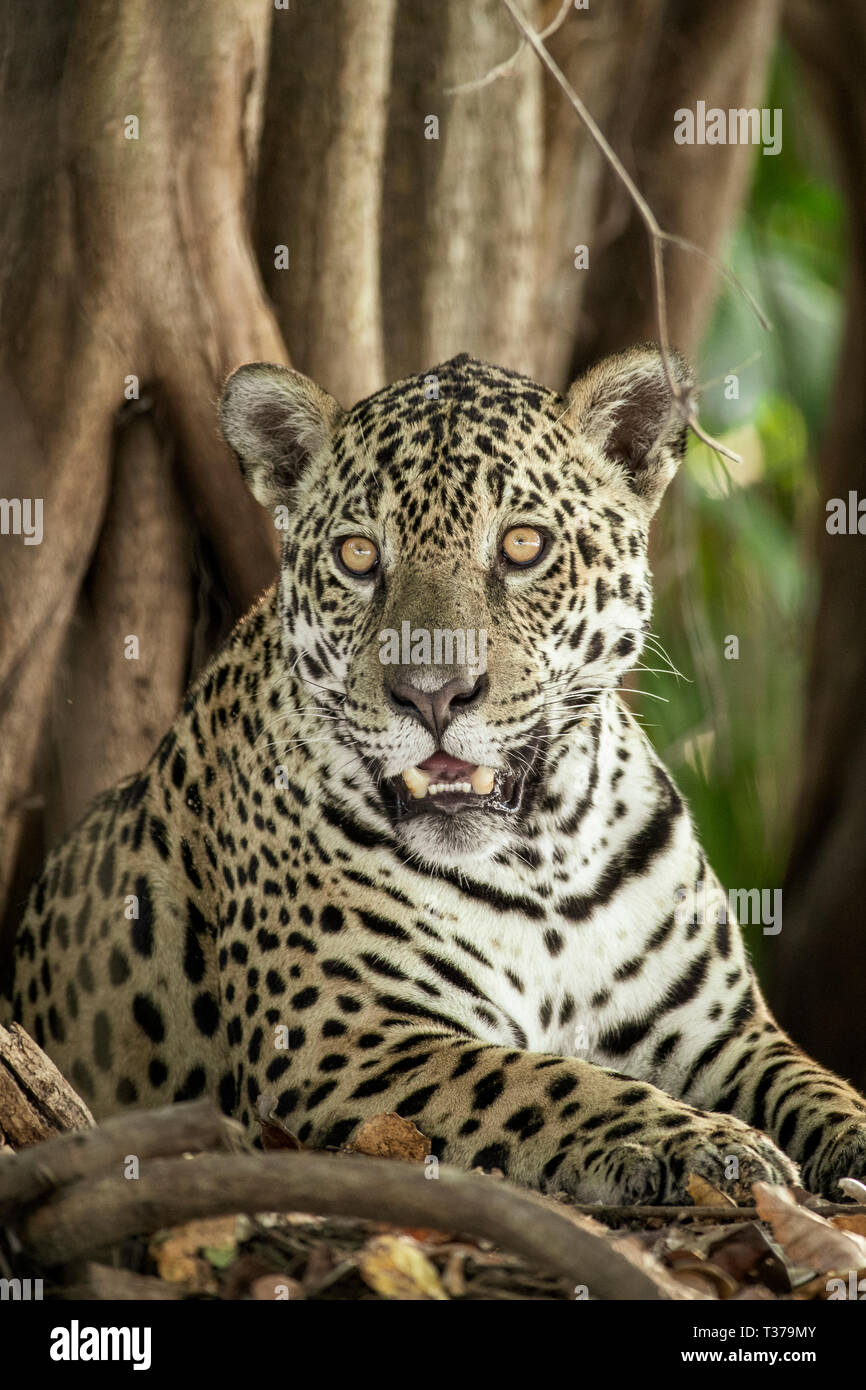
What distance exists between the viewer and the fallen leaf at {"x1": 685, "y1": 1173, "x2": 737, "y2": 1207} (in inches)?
150

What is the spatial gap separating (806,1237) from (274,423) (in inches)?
124

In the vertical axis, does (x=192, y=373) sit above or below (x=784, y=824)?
above

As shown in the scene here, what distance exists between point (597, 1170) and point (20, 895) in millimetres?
3274

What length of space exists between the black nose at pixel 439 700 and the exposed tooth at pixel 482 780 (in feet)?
0.67

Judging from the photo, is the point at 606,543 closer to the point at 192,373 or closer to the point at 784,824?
the point at 192,373

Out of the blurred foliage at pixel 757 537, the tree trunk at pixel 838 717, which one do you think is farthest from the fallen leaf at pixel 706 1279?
the blurred foliage at pixel 757 537

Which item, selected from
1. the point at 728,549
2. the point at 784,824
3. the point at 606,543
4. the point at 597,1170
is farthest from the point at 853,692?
the point at 597,1170

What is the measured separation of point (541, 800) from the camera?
16.4 ft

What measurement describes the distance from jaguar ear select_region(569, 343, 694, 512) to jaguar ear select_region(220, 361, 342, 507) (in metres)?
0.88

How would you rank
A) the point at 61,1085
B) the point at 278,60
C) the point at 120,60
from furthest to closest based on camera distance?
1. the point at 278,60
2. the point at 120,60
3. the point at 61,1085

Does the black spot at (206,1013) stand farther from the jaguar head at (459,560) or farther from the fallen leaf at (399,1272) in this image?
the fallen leaf at (399,1272)

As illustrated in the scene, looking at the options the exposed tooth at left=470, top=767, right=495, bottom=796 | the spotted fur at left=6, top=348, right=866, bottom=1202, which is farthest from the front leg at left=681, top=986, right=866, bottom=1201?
the exposed tooth at left=470, top=767, right=495, bottom=796

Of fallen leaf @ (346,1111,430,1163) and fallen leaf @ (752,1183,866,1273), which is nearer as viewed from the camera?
fallen leaf @ (752,1183,866,1273)

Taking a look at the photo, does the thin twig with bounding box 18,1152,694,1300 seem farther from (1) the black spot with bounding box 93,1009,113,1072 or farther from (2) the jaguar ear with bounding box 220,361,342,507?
(2) the jaguar ear with bounding box 220,361,342,507
